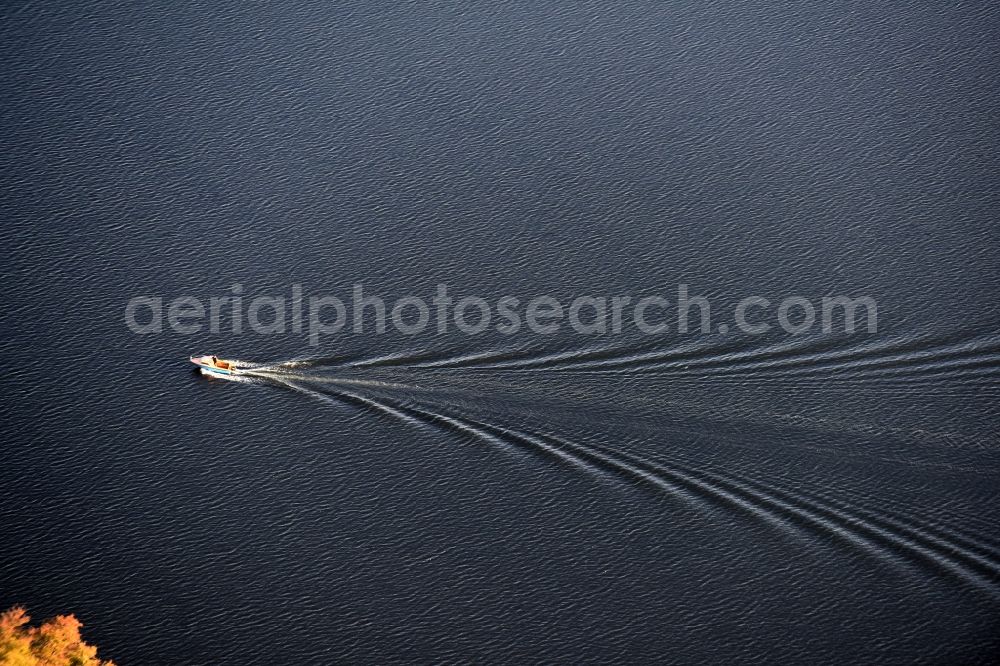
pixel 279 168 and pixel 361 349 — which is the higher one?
pixel 279 168

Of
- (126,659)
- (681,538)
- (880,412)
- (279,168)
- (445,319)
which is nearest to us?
(126,659)

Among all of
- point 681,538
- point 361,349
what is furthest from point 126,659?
point 681,538

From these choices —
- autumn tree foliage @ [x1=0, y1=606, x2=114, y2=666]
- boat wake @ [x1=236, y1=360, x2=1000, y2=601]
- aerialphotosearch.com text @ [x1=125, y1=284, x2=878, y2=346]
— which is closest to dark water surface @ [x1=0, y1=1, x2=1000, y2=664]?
boat wake @ [x1=236, y1=360, x2=1000, y2=601]

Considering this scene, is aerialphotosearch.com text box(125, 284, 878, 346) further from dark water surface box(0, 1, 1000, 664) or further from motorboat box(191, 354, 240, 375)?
motorboat box(191, 354, 240, 375)

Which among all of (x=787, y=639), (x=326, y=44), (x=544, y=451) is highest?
(x=326, y=44)

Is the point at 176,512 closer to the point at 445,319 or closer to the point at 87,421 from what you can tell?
the point at 87,421

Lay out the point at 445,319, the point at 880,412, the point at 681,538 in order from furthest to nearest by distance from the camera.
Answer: the point at 445,319 < the point at 880,412 < the point at 681,538

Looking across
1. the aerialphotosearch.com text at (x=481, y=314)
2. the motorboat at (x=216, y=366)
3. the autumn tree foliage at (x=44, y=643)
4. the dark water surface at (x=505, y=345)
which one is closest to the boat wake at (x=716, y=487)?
the dark water surface at (x=505, y=345)

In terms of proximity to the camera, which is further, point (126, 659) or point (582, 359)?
point (582, 359)

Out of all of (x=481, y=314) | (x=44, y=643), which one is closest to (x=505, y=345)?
(x=481, y=314)
